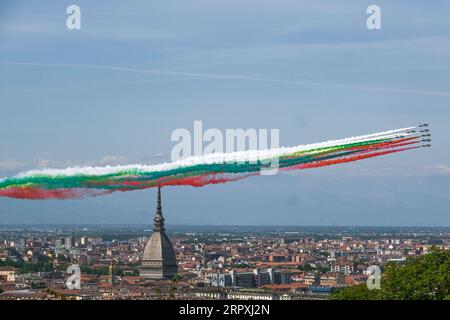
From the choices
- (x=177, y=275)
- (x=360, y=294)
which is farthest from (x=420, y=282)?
(x=177, y=275)

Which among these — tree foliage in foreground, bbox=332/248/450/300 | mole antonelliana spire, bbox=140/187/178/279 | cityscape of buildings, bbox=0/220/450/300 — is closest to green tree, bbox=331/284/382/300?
tree foliage in foreground, bbox=332/248/450/300

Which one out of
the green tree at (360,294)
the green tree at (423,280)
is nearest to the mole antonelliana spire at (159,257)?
the green tree at (360,294)

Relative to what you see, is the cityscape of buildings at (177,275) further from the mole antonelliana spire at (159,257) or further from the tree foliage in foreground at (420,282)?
the tree foliage in foreground at (420,282)

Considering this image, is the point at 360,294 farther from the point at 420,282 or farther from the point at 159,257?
the point at 159,257

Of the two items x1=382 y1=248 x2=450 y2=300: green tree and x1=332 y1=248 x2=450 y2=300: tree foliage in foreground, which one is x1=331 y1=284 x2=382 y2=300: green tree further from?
x1=382 y1=248 x2=450 y2=300: green tree

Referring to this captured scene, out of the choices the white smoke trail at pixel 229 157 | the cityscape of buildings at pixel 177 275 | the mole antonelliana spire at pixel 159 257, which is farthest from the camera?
the mole antonelliana spire at pixel 159 257
